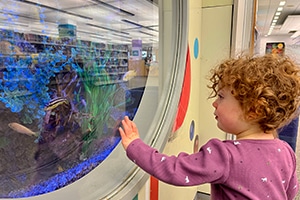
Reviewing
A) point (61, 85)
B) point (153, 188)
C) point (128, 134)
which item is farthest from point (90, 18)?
point (153, 188)

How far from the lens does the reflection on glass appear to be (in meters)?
0.63

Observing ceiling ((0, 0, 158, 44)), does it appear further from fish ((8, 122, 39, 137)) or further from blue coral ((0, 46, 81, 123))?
fish ((8, 122, 39, 137))

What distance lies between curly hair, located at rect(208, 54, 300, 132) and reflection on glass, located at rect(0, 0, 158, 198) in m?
0.45

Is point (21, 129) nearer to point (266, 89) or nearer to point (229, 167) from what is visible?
point (229, 167)

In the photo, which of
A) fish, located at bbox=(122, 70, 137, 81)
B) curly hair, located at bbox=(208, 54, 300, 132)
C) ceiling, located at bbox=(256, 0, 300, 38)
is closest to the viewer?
curly hair, located at bbox=(208, 54, 300, 132)

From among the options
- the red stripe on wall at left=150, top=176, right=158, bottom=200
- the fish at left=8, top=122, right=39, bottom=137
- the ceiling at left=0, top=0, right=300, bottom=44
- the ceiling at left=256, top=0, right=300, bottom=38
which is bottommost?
the red stripe on wall at left=150, top=176, right=158, bottom=200

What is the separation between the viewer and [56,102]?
75cm

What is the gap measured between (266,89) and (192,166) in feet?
0.95

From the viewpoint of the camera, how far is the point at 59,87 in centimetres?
76

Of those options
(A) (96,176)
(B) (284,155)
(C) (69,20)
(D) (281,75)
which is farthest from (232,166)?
(C) (69,20)

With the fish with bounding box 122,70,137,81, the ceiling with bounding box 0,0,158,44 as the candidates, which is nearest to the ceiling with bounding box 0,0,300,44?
the ceiling with bounding box 0,0,158,44

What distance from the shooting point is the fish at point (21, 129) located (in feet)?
2.12

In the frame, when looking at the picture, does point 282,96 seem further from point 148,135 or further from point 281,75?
point 148,135

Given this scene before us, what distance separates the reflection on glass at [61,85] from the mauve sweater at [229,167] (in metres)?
0.23
